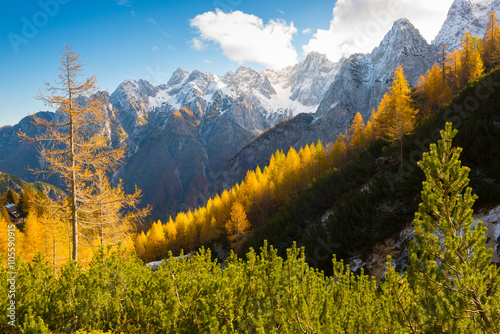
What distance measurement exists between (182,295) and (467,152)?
19085 mm

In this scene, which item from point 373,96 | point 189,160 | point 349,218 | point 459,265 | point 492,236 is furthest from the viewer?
point 189,160

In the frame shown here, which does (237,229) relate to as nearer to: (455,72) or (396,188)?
(396,188)

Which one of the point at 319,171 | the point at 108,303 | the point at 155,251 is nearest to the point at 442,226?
the point at 108,303

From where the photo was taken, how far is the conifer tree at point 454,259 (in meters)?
3.29

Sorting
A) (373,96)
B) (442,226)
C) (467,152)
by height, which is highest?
(373,96)

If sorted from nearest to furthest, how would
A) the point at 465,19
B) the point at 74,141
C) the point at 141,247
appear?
1. the point at 74,141
2. the point at 141,247
3. the point at 465,19

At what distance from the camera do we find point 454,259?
11.4ft


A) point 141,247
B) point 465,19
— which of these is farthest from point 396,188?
point 465,19

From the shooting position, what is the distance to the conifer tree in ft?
10.8

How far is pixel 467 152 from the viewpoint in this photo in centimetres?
1515

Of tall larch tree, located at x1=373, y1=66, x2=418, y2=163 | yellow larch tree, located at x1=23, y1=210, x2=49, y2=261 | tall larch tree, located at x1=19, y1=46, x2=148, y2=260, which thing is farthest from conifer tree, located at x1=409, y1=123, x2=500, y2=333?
yellow larch tree, located at x1=23, y1=210, x2=49, y2=261

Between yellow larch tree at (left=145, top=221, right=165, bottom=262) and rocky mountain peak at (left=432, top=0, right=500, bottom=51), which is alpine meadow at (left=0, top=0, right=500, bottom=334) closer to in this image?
yellow larch tree at (left=145, top=221, right=165, bottom=262)

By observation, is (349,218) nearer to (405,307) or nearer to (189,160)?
(405,307)

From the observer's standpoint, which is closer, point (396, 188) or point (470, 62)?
point (396, 188)
